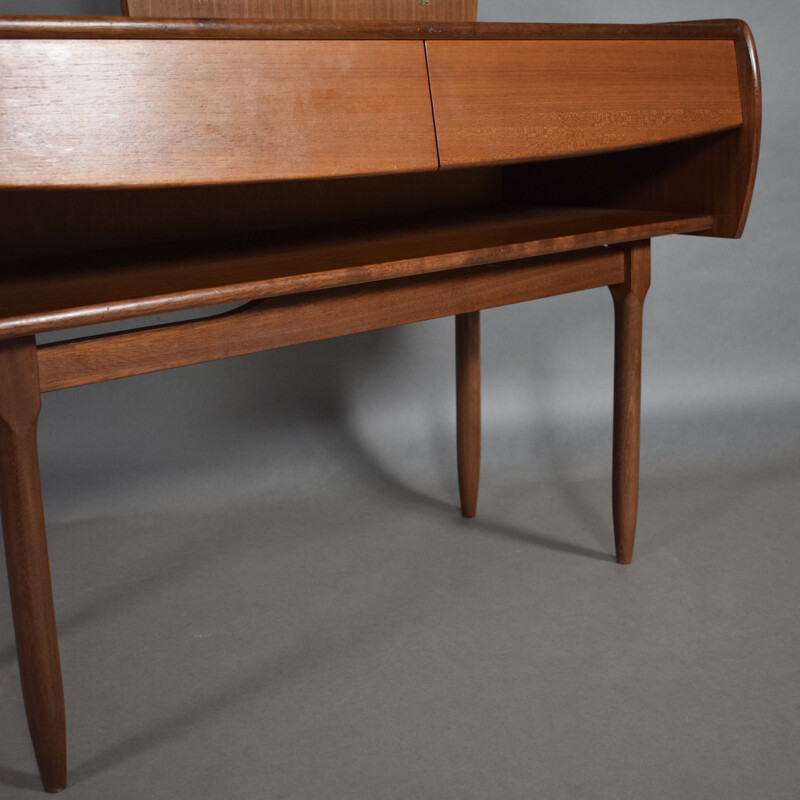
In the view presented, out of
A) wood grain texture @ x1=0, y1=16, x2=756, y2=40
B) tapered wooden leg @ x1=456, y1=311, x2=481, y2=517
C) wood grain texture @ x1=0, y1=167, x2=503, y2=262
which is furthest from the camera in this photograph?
tapered wooden leg @ x1=456, y1=311, x2=481, y2=517

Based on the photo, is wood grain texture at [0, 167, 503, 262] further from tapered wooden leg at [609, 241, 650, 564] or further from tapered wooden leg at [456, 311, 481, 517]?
tapered wooden leg at [609, 241, 650, 564]

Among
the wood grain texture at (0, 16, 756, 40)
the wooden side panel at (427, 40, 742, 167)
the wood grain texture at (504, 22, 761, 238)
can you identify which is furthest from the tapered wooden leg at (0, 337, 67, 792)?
the wood grain texture at (504, 22, 761, 238)

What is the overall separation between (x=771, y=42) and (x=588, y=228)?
1329 mm

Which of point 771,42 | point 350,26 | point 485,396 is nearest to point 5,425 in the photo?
point 350,26

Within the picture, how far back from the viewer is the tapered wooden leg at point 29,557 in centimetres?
110

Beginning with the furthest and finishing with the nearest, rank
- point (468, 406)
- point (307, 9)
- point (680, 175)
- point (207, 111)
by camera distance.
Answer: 1. point (468, 406)
2. point (680, 175)
3. point (307, 9)
4. point (207, 111)

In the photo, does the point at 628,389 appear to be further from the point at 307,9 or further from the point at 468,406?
the point at 307,9

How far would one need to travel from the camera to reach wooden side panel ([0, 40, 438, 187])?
102cm

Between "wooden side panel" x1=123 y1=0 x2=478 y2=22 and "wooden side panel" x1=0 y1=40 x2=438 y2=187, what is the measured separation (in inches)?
12.5

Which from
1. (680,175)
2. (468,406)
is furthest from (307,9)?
(468,406)

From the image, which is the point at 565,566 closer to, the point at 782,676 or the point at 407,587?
the point at 407,587

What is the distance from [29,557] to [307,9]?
94 cm

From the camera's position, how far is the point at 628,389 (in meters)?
1.78

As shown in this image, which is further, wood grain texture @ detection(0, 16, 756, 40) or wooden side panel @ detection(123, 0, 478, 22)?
wooden side panel @ detection(123, 0, 478, 22)
